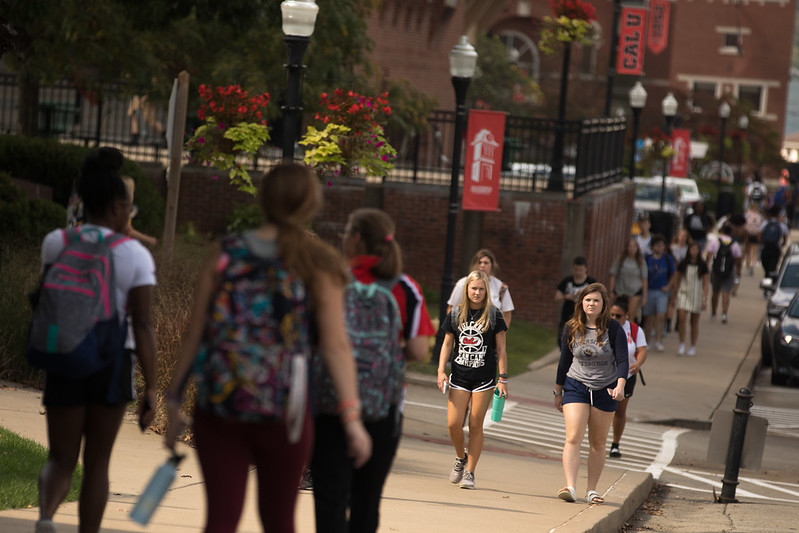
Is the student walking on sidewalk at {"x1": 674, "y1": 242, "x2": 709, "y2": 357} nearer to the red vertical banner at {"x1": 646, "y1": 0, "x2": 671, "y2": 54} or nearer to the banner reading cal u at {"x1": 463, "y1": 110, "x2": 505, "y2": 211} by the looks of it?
the banner reading cal u at {"x1": 463, "y1": 110, "x2": 505, "y2": 211}

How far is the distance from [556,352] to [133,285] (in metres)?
14.1

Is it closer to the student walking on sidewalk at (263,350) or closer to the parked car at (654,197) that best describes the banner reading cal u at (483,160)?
the student walking on sidewalk at (263,350)

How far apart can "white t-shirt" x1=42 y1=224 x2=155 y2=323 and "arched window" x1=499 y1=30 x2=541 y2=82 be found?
62.2 m

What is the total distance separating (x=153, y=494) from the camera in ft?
13.6

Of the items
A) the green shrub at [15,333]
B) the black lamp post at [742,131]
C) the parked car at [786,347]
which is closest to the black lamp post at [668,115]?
the parked car at [786,347]

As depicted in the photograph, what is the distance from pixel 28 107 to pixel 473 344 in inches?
567

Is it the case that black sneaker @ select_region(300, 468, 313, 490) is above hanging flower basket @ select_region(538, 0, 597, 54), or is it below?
below

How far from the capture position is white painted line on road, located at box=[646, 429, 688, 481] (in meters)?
11.7

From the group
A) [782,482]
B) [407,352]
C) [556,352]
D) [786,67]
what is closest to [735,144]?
[786,67]

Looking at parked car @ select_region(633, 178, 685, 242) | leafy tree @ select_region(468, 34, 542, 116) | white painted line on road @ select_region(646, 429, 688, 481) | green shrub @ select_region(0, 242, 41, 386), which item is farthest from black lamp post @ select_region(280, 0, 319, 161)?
leafy tree @ select_region(468, 34, 542, 116)

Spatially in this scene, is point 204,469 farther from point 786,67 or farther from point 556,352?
point 786,67

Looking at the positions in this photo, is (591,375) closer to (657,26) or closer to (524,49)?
(657,26)

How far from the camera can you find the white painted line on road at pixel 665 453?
11.7m

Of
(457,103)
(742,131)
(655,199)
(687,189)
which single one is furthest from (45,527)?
(742,131)
